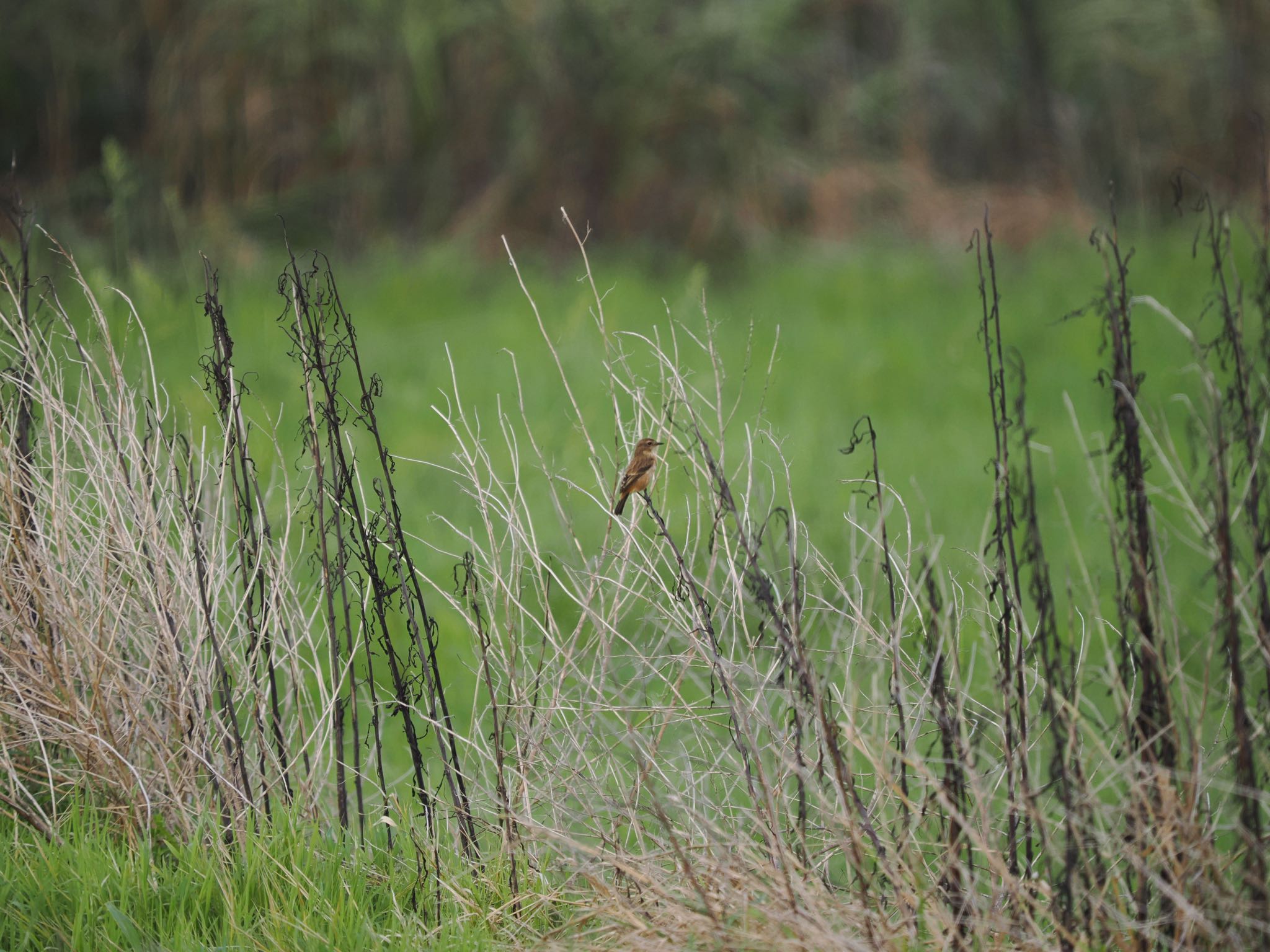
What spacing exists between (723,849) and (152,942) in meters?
1.14

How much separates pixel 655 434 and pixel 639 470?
901 mm

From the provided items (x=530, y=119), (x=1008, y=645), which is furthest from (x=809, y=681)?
(x=530, y=119)

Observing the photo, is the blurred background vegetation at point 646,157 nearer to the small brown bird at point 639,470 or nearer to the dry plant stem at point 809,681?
the small brown bird at point 639,470

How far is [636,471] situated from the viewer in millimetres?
2869

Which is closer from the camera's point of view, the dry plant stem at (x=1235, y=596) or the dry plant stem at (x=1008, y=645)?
the dry plant stem at (x=1235, y=596)

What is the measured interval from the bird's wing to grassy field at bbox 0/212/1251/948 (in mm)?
102

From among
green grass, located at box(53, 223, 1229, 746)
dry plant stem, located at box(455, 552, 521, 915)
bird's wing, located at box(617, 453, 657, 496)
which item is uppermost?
bird's wing, located at box(617, 453, 657, 496)

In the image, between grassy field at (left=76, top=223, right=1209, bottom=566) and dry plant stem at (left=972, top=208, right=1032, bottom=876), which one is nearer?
dry plant stem at (left=972, top=208, right=1032, bottom=876)

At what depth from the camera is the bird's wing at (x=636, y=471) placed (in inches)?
112

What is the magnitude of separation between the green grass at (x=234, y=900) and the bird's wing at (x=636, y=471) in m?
0.98

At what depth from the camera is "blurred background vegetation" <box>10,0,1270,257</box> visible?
10.0 m

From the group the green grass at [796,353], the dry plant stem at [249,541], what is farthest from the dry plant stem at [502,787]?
the green grass at [796,353]

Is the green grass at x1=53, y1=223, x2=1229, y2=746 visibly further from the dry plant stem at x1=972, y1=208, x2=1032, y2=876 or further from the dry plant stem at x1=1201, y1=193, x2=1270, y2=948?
the dry plant stem at x1=1201, y1=193, x2=1270, y2=948

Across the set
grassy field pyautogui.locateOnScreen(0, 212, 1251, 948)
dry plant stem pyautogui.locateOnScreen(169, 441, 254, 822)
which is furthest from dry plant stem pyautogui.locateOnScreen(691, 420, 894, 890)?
dry plant stem pyautogui.locateOnScreen(169, 441, 254, 822)
